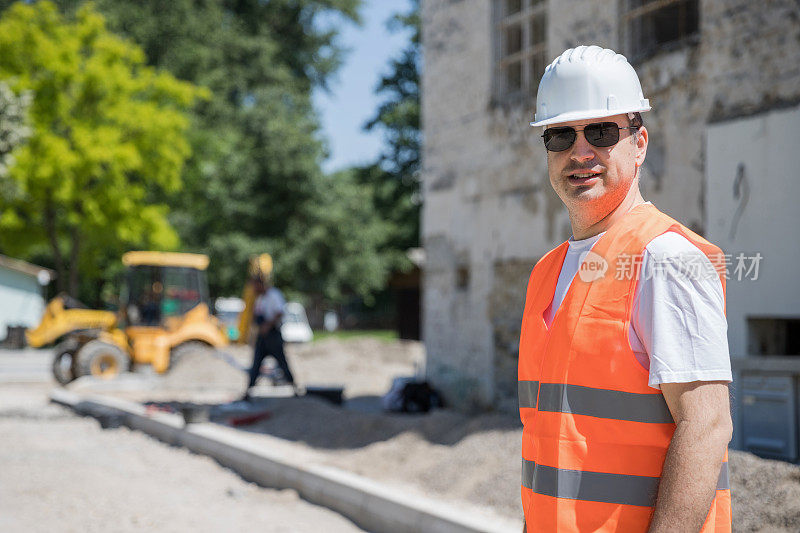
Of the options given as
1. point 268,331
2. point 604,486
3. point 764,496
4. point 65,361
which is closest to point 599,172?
point 604,486

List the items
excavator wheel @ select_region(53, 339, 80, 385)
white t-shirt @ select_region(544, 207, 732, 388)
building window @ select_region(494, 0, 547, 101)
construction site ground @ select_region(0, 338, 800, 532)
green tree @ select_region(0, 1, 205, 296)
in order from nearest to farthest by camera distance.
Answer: white t-shirt @ select_region(544, 207, 732, 388) < construction site ground @ select_region(0, 338, 800, 532) < building window @ select_region(494, 0, 547, 101) < excavator wheel @ select_region(53, 339, 80, 385) < green tree @ select_region(0, 1, 205, 296)

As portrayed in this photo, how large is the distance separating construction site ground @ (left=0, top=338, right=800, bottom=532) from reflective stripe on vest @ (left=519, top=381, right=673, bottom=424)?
10.8ft

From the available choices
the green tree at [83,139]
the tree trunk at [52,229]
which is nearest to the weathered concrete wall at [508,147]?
the green tree at [83,139]

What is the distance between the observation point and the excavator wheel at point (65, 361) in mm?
16750

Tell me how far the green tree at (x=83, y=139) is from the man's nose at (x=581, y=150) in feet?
83.5

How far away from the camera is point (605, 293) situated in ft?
5.96

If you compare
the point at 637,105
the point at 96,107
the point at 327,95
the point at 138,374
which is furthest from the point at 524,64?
the point at 327,95

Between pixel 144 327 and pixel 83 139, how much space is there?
A: 1154 cm

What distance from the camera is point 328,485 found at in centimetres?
686

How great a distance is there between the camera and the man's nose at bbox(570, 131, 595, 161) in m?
1.98

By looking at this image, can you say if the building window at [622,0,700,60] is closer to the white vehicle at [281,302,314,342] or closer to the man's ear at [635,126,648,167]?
the man's ear at [635,126,648,167]

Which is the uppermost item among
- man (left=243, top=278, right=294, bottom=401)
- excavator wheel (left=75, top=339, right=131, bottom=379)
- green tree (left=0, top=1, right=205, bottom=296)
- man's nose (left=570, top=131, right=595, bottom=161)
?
green tree (left=0, top=1, right=205, bottom=296)

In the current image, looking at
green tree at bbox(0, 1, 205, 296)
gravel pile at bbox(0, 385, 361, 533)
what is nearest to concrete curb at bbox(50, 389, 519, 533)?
gravel pile at bbox(0, 385, 361, 533)

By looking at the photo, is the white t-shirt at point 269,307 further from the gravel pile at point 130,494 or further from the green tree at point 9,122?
the green tree at point 9,122
